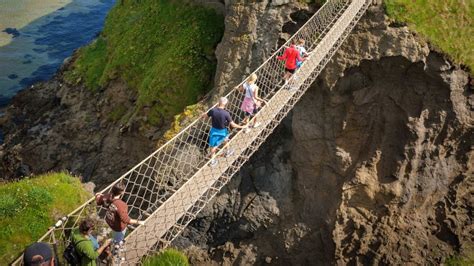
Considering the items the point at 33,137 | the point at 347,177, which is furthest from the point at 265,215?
the point at 33,137

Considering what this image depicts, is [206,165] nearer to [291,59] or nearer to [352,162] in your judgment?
[291,59]

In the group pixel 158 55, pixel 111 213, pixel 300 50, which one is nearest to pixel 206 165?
pixel 111 213

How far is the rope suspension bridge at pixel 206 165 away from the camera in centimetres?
878

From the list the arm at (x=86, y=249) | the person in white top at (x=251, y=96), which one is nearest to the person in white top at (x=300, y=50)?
the person in white top at (x=251, y=96)

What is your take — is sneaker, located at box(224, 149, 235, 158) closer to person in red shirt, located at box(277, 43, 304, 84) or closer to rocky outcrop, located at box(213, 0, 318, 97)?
person in red shirt, located at box(277, 43, 304, 84)

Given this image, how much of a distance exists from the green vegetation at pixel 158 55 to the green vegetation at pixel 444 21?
7.18 metres

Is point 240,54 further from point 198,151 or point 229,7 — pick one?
point 198,151

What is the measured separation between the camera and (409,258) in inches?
704

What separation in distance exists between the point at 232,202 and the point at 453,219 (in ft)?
30.1

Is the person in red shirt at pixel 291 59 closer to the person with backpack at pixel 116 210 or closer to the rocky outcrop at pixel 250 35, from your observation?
the rocky outcrop at pixel 250 35

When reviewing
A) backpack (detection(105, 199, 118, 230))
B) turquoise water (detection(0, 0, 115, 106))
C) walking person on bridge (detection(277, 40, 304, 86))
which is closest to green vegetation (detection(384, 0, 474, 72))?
walking person on bridge (detection(277, 40, 304, 86))

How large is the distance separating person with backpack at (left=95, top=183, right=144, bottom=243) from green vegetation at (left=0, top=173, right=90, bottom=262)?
6.96 feet

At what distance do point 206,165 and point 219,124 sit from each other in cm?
102

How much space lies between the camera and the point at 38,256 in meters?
6.10
